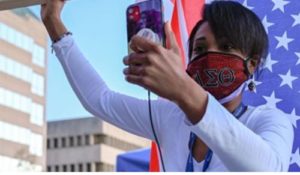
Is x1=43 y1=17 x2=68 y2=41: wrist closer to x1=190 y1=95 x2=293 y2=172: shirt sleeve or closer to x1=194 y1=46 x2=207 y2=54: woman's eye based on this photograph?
x1=194 y1=46 x2=207 y2=54: woman's eye

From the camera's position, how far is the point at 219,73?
156 centimetres

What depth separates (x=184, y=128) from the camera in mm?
1630

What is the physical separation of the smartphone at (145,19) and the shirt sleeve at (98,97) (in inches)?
9.0

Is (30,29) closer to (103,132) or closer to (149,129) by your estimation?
(103,132)

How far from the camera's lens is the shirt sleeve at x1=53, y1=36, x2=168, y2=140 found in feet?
5.82

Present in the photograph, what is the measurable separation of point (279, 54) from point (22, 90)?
4131 cm

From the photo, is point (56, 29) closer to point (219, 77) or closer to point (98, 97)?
point (98, 97)

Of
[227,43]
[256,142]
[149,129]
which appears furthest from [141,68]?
[149,129]

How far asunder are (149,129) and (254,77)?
0.27m

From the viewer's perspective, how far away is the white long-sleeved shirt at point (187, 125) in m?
1.32

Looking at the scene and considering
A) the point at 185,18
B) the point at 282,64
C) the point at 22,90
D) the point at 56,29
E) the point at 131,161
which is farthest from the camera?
the point at 22,90

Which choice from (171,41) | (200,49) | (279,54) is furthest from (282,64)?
(171,41)

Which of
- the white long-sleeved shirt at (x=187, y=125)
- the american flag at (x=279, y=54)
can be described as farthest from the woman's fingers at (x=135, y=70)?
the american flag at (x=279, y=54)

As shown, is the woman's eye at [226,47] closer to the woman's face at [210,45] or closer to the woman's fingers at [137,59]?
the woman's face at [210,45]
